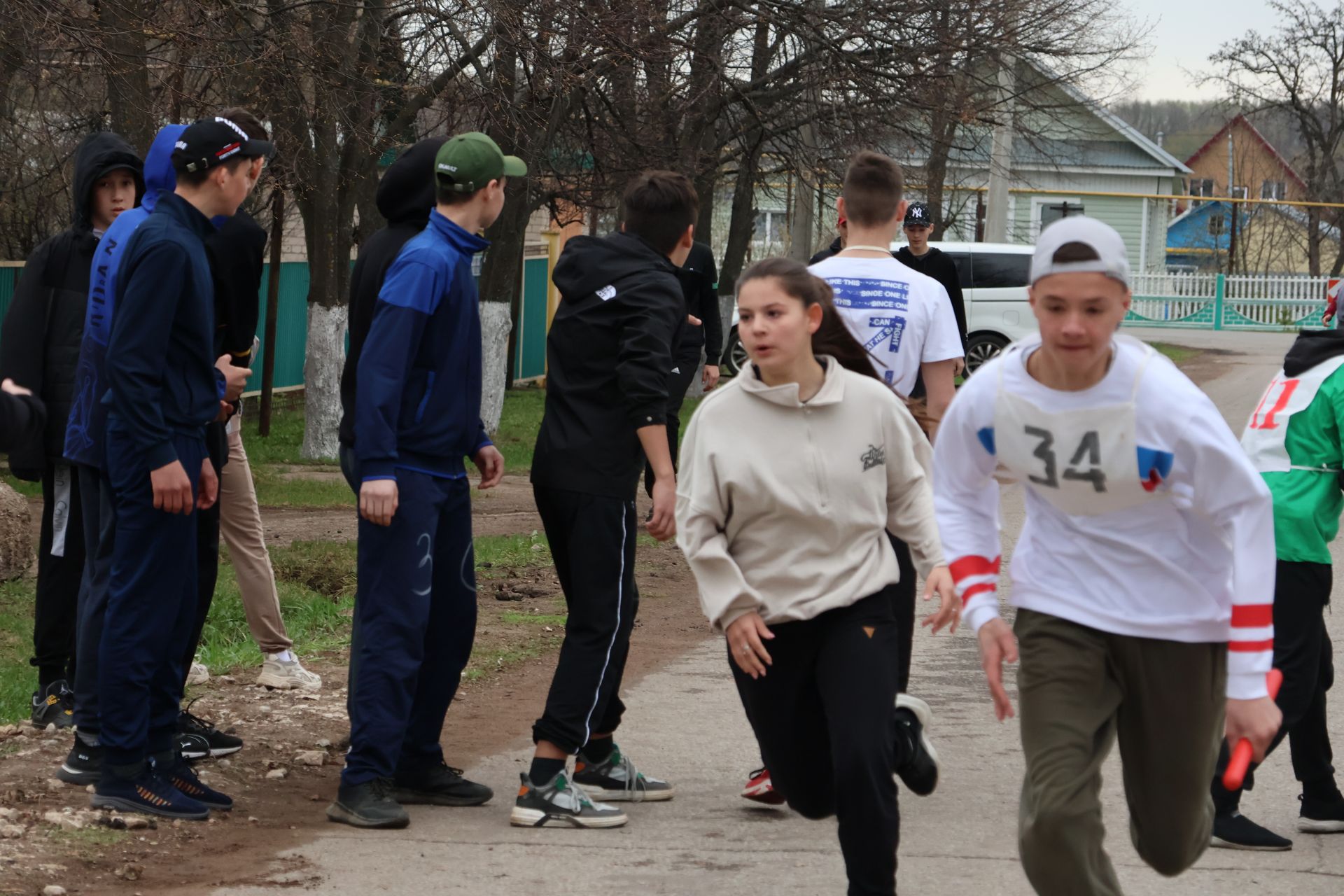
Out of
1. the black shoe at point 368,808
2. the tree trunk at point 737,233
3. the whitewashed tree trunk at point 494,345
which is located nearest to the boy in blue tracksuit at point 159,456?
the black shoe at point 368,808

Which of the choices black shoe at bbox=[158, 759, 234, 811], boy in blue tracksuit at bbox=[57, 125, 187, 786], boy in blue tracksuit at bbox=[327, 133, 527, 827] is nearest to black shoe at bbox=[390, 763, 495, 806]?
boy in blue tracksuit at bbox=[327, 133, 527, 827]

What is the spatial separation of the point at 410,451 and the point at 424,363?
11.2 inches

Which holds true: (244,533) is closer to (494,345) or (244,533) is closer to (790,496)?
(790,496)

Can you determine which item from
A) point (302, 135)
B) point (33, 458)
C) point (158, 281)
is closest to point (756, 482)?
point (158, 281)

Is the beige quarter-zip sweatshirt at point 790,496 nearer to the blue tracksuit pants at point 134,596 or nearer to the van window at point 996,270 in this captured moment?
the blue tracksuit pants at point 134,596

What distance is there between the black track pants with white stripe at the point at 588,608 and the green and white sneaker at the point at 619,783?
0.29 metres

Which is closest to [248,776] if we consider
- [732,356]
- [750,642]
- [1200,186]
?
[750,642]

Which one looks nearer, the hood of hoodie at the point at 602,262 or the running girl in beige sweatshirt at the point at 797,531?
the running girl in beige sweatshirt at the point at 797,531

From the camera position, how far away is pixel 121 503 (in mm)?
5105

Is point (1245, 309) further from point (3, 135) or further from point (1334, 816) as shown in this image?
point (1334, 816)

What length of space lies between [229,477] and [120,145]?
53.8 inches

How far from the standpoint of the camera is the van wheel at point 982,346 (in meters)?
27.1

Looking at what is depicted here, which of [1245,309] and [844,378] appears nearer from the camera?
[844,378]

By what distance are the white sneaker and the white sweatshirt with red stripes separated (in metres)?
3.79
